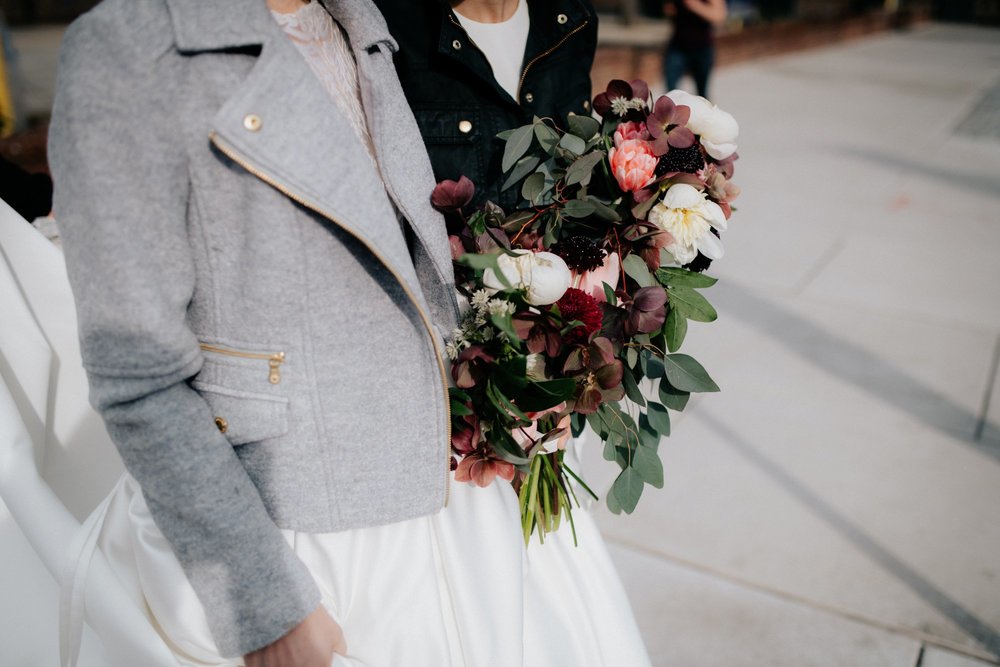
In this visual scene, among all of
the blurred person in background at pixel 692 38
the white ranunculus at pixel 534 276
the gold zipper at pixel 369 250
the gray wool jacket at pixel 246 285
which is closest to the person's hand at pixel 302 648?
the gray wool jacket at pixel 246 285

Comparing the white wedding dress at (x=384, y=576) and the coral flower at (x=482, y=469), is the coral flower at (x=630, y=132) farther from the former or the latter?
the coral flower at (x=482, y=469)

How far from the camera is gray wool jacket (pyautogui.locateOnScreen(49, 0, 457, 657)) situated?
91cm

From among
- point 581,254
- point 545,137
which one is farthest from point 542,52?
point 581,254

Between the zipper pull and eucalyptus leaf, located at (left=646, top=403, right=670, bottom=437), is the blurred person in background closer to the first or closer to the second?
eucalyptus leaf, located at (left=646, top=403, right=670, bottom=437)

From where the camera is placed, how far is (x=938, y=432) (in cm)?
336

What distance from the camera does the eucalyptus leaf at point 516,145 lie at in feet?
4.64

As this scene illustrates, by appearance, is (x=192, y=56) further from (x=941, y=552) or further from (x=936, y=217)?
(x=936, y=217)

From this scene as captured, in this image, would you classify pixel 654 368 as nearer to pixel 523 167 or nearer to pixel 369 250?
pixel 523 167

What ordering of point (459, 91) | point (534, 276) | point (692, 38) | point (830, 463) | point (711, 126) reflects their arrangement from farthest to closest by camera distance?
point (692, 38), point (830, 463), point (459, 91), point (711, 126), point (534, 276)

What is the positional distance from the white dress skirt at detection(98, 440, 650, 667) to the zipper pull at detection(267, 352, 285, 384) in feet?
0.90

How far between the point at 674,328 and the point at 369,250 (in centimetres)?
58

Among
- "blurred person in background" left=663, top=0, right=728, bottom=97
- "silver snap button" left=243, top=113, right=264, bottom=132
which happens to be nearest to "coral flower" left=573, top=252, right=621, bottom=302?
"silver snap button" left=243, top=113, right=264, bottom=132

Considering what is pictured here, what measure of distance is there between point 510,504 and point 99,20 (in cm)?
96

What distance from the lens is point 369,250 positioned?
1103 millimetres
